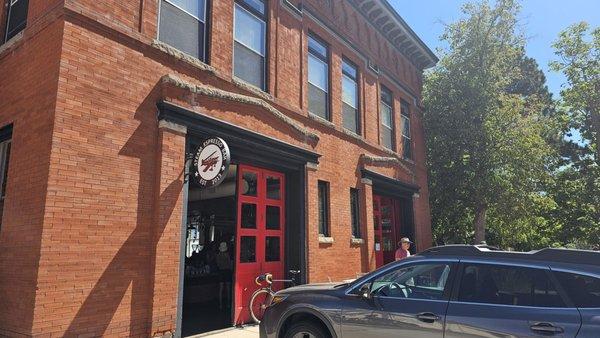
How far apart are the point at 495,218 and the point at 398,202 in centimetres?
601

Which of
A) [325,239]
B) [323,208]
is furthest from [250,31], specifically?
[325,239]

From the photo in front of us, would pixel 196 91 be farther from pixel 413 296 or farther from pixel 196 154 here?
pixel 413 296

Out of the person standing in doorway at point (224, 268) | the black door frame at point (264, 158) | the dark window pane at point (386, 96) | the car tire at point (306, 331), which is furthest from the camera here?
the dark window pane at point (386, 96)

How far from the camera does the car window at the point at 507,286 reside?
440 centimetres

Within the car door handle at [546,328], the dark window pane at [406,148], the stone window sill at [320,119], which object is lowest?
the car door handle at [546,328]

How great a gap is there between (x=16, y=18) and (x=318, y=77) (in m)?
7.72

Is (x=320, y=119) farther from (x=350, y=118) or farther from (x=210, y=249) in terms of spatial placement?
(x=210, y=249)

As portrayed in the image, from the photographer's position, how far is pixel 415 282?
5270 millimetres

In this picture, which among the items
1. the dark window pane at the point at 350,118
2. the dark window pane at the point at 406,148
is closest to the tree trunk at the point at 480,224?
the dark window pane at the point at 406,148

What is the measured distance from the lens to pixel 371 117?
16031 millimetres

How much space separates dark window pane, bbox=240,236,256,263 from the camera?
10.0 meters

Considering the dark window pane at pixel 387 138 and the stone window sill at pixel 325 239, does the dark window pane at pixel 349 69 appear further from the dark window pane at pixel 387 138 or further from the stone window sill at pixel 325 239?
the stone window sill at pixel 325 239

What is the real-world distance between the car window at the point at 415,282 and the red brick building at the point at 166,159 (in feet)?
13.2

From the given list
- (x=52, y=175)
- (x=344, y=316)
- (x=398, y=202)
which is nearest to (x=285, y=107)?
(x=52, y=175)
